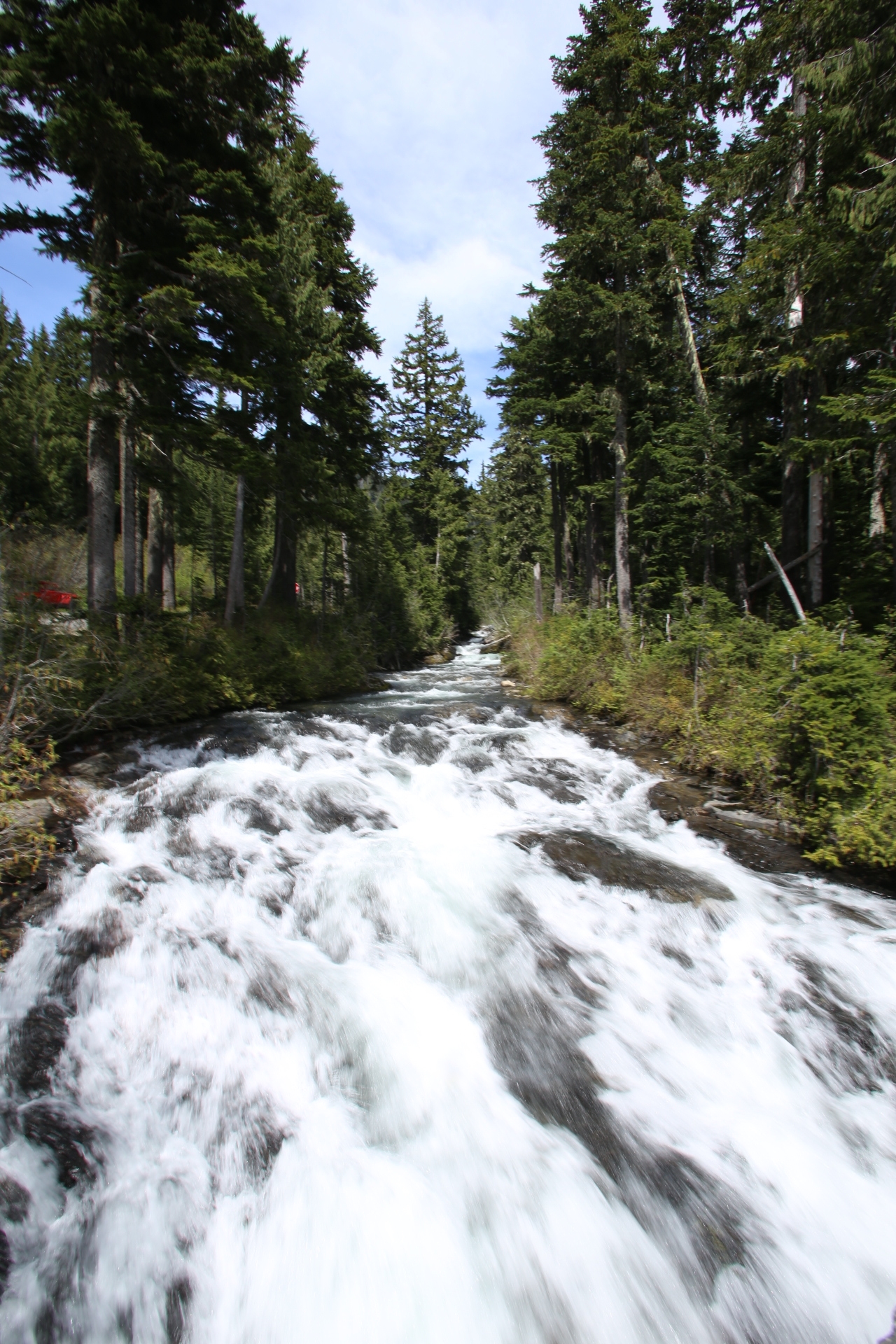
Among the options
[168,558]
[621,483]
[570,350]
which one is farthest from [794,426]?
[168,558]

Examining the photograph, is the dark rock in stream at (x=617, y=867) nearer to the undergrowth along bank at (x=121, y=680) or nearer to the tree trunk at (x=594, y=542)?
the undergrowth along bank at (x=121, y=680)

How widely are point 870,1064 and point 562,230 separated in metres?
24.8

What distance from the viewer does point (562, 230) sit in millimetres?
20734

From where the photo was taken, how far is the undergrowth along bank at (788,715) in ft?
21.4

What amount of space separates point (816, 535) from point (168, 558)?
18.0 m

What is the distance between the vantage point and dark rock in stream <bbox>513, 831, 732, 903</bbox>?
597cm

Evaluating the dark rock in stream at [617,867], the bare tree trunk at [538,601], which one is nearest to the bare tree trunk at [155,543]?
the dark rock in stream at [617,867]

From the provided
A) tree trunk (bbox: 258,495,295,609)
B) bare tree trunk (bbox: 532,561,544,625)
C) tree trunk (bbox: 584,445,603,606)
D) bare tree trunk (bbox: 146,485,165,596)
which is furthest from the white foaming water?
bare tree trunk (bbox: 532,561,544,625)

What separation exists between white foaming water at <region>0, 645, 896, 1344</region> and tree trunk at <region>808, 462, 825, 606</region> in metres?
8.16

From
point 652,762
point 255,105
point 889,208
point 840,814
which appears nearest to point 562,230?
point 255,105

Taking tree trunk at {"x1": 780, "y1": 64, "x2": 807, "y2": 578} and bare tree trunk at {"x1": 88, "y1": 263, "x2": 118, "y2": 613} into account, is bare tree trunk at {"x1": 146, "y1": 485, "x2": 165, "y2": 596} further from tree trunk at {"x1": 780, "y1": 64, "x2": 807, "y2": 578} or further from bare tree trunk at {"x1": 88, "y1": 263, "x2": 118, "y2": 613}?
tree trunk at {"x1": 780, "y1": 64, "x2": 807, "y2": 578}

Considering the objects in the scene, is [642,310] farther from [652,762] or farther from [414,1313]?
[414,1313]

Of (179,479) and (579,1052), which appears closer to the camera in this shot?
(579,1052)

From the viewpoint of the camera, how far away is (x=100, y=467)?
34.6 ft
